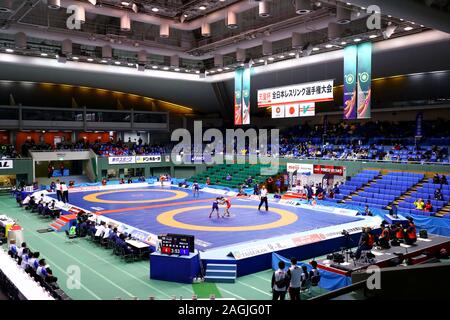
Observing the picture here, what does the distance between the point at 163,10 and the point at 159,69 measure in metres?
12.2

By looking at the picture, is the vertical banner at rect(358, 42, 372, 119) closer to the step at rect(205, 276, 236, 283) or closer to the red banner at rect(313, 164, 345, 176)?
the red banner at rect(313, 164, 345, 176)

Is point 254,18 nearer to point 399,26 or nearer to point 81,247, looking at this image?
point 399,26

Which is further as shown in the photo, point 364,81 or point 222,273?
point 364,81

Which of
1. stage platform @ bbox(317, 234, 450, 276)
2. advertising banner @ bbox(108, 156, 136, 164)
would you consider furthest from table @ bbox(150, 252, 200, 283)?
advertising banner @ bbox(108, 156, 136, 164)

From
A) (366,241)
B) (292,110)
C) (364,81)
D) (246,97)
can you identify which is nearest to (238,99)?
(246,97)

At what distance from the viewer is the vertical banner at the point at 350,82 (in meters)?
24.7

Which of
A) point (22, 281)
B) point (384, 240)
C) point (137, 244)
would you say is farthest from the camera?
point (137, 244)

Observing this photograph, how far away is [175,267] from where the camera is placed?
12.6 m

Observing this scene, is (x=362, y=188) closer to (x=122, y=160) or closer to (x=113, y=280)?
(x=113, y=280)

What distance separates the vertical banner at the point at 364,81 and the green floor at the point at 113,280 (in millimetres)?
14135

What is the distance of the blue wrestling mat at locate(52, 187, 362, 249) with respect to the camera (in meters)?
18.0

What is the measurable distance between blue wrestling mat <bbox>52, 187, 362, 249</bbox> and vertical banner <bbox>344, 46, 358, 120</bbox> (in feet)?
22.2

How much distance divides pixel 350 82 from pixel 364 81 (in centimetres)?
102

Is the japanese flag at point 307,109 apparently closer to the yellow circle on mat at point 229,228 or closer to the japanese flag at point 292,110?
the japanese flag at point 292,110
